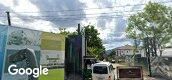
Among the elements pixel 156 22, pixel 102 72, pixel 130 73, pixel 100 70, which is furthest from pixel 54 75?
pixel 156 22

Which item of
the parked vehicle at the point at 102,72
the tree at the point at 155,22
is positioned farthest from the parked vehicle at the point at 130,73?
the tree at the point at 155,22

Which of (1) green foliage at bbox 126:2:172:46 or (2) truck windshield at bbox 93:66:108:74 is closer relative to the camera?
(2) truck windshield at bbox 93:66:108:74

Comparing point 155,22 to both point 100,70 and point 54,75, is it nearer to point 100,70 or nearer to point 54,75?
point 100,70

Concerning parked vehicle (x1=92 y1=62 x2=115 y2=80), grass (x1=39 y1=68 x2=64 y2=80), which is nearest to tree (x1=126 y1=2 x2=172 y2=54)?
parked vehicle (x1=92 y1=62 x2=115 y2=80)

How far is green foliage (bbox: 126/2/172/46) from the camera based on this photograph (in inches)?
1983

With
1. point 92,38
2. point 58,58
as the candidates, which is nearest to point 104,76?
point 58,58

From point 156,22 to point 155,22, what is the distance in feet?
0.47

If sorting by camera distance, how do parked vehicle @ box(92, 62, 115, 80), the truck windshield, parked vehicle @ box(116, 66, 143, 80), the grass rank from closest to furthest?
the grass < parked vehicle @ box(116, 66, 143, 80) < parked vehicle @ box(92, 62, 115, 80) < the truck windshield

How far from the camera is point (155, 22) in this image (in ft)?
166

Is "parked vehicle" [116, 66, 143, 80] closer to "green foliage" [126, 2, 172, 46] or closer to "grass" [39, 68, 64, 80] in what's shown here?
"grass" [39, 68, 64, 80]

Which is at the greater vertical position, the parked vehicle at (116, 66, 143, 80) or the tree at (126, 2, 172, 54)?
the tree at (126, 2, 172, 54)

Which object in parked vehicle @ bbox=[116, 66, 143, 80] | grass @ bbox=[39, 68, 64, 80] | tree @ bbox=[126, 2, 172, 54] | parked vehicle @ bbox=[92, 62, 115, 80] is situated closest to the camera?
grass @ bbox=[39, 68, 64, 80]

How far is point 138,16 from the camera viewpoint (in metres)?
53.1

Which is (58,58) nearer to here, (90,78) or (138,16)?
(90,78)
